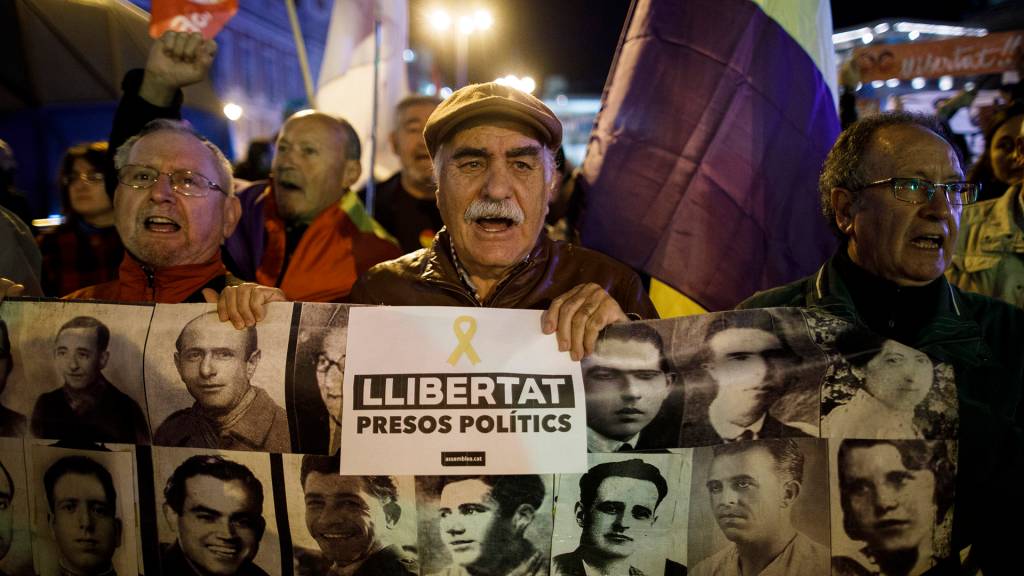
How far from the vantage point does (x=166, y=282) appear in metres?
2.27

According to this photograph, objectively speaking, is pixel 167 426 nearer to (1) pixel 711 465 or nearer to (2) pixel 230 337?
(2) pixel 230 337

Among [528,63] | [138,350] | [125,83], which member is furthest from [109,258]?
[528,63]

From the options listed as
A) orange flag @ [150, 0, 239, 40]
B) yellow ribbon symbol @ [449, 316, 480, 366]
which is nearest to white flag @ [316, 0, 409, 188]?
orange flag @ [150, 0, 239, 40]

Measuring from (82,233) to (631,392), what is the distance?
3217 mm

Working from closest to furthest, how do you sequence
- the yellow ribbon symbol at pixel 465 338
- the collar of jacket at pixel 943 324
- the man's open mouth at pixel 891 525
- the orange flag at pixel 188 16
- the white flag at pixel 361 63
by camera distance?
the man's open mouth at pixel 891 525 → the yellow ribbon symbol at pixel 465 338 → the collar of jacket at pixel 943 324 → the orange flag at pixel 188 16 → the white flag at pixel 361 63

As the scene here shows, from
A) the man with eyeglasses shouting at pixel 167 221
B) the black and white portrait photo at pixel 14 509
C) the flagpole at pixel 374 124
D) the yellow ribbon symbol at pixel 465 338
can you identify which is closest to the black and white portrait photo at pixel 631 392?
the yellow ribbon symbol at pixel 465 338

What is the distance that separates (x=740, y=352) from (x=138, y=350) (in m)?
1.43

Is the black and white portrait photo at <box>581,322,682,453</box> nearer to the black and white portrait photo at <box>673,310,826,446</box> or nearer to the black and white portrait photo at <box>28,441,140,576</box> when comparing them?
the black and white portrait photo at <box>673,310,826,446</box>

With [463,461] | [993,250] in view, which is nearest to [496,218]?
[463,461]

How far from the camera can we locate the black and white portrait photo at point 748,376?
5.48 feet

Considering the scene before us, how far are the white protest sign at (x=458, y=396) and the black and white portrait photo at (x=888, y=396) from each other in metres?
0.57

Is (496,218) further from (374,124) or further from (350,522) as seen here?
(374,124)

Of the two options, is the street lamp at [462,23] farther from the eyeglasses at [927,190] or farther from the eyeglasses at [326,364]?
the eyeglasses at [326,364]

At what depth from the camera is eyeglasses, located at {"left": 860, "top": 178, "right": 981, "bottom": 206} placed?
202cm
